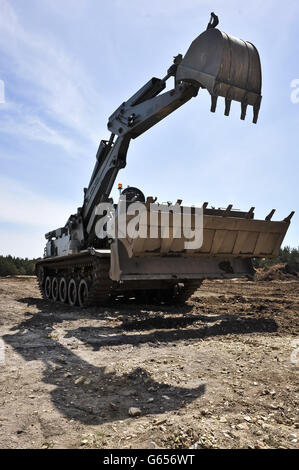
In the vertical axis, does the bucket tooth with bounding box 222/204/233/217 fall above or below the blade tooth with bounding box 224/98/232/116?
below

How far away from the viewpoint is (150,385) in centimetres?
385

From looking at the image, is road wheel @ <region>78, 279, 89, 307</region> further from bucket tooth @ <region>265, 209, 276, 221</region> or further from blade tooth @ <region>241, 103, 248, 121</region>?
blade tooth @ <region>241, 103, 248, 121</region>

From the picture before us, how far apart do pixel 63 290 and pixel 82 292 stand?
1.88 metres

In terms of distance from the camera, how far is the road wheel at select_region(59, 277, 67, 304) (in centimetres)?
1180

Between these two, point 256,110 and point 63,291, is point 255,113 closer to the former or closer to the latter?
point 256,110

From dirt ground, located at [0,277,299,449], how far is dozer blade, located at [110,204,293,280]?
1102 millimetres

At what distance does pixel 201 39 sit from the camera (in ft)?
21.1

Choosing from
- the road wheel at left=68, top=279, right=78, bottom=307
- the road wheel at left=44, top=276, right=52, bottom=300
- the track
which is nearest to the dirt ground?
the track

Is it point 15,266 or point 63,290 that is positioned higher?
point 15,266

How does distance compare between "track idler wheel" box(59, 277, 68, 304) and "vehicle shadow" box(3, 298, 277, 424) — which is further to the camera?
"track idler wheel" box(59, 277, 68, 304)

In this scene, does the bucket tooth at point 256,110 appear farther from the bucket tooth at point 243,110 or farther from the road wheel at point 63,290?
the road wheel at point 63,290

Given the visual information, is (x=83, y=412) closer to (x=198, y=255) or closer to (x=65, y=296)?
(x=198, y=255)

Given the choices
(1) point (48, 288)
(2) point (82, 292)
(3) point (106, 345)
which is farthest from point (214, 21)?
(1) point (48, 288)

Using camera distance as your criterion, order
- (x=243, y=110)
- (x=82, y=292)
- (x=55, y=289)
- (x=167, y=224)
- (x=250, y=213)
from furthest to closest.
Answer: (x=55, y=289) → (x=82, y=292) → (x=250, y=213) → (x=167, y=224) → (x=243, y=110)
